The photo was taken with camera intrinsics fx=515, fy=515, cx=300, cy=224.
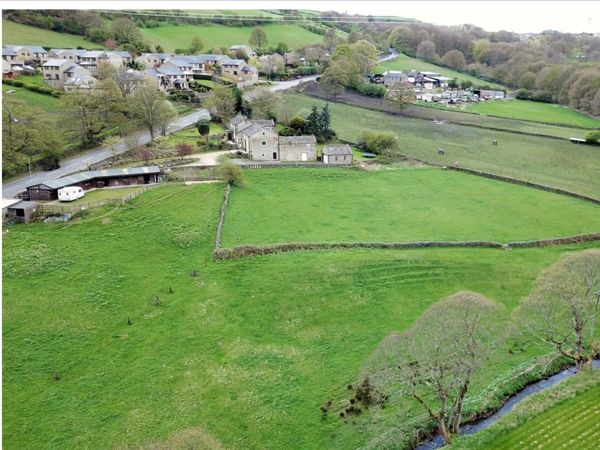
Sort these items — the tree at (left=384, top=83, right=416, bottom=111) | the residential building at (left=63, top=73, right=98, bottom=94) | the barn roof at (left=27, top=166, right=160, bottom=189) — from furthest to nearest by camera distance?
1. the tree at (left=384, top=83, right=416, bottom=111)
2. the residential building at (left=63, top=73, right=98, bottom=94)
3. the barn roof at (left=27, top=166, right=160, bottom=189)

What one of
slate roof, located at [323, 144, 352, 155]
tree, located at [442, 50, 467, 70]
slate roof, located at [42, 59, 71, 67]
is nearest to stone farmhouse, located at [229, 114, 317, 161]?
slate roof, located at [323, 144, 352, 155]

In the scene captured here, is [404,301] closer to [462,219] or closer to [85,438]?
[462,219]

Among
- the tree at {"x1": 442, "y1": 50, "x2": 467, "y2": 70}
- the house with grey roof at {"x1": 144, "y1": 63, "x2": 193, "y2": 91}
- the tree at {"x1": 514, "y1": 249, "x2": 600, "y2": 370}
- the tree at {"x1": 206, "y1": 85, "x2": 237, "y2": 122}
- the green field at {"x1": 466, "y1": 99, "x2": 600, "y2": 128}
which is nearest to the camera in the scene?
the tree at {"x1": 514, "y1": 249, "x2": 600, "y2": 370}

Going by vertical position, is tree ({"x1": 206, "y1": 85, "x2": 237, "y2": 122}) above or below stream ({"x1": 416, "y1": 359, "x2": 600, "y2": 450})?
above

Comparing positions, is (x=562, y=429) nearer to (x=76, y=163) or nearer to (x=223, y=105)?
(x=76, y=163)

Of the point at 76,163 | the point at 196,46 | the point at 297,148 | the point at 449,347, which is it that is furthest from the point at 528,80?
the point at 449,347

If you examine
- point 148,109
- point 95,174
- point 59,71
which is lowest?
point 95,174

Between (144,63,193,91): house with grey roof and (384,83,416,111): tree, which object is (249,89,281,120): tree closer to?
(144,63,193,91): house with grey roof

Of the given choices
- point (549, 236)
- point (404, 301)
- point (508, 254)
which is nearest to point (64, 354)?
point (404, 301)
